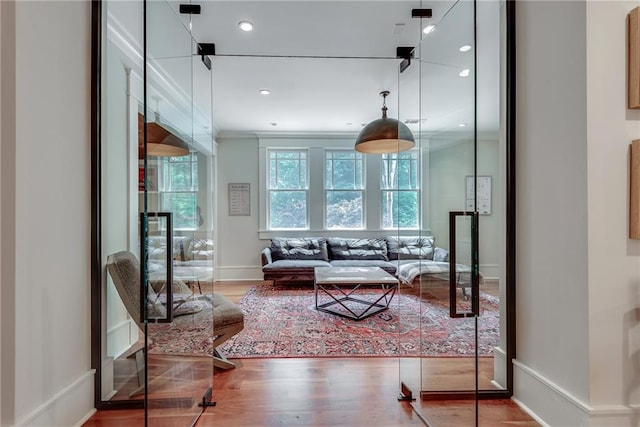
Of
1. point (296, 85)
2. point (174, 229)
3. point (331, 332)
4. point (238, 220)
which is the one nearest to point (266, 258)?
point (238, 220)

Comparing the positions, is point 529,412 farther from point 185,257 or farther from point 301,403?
point 185,257

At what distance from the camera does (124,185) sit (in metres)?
2.29

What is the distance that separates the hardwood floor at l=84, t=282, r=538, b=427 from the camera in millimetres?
1727

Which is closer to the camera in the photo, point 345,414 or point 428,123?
point 345,414

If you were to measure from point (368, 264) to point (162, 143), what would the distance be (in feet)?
13.7

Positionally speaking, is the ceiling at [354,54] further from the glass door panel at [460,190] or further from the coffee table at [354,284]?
the coffee table at [354,284]

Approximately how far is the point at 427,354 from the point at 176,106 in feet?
7.27

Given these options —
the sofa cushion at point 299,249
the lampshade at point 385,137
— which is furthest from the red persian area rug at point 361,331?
the lampshade at point 385,137

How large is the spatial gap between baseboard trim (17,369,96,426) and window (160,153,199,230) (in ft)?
3.23

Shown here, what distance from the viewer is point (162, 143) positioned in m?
1.62

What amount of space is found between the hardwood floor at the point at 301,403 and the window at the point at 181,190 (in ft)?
1.78

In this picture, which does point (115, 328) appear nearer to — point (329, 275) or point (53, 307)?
point (53, 307)

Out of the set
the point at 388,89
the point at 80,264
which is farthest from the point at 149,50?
the point at 388,89

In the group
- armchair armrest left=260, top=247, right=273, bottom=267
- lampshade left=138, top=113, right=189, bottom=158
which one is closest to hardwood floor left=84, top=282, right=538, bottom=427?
lampshade left=138, top=113, right=189, bottom=158
